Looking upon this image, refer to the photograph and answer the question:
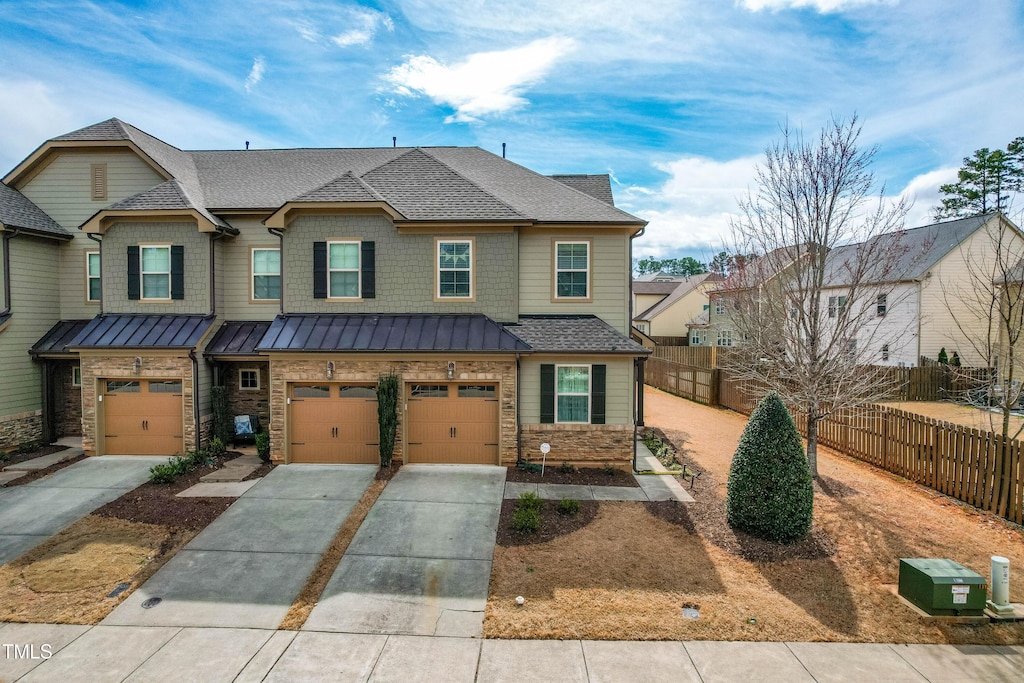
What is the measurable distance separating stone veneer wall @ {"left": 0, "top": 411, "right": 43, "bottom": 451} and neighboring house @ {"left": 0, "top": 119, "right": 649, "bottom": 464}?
6 centimetres

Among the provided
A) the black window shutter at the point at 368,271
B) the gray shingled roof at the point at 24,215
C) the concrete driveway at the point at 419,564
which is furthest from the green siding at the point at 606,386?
the gray shingled roof at the point at 24,215

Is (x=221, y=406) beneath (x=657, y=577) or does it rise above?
above

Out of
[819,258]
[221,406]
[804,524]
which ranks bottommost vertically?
[804,524]

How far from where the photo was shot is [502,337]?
1239 centimetres

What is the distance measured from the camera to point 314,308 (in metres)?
13.3

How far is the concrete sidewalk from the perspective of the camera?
18.0 ft

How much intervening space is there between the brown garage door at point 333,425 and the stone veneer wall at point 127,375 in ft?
9.70

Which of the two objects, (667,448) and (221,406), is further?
(667,448)

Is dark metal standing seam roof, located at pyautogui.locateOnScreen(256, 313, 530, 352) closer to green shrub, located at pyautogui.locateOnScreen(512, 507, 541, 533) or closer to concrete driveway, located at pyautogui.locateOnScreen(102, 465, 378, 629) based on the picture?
concrete driveway, located at pyautogui.locateOnScreen(102, 465, 378, 629)

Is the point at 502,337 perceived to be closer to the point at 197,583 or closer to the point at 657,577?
the point at 657,577

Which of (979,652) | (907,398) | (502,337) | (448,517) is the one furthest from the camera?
(907,398)

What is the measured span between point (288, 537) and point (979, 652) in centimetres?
996

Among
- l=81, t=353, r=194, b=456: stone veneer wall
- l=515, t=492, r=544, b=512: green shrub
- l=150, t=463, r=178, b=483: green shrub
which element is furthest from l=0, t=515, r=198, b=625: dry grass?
l=515, t=492, r=544, b=512: green shrub

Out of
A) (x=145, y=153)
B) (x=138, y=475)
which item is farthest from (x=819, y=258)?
(x=145, y=153)
